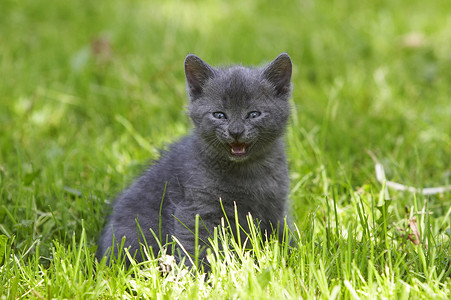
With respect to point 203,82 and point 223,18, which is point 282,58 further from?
point 223,18

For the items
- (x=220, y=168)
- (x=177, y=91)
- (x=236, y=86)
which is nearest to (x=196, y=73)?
Answer: (x=236, y=86)

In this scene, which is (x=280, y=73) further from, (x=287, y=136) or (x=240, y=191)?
(x=287, y=136)

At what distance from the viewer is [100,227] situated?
3129 millimetres

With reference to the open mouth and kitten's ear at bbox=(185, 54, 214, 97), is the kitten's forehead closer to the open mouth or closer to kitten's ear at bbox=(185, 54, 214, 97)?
kitten's ear at bbox=(185, 54, 214, 97)

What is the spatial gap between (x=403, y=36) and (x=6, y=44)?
455cm

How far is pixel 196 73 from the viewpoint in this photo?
2922 mm

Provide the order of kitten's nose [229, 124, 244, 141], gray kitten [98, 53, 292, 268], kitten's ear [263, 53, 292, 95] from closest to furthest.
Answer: kitten's nose [229, 124, 244, 141]
gray kitten [98, 53, 292, 268]
kitten's ear [263, 53, 292, 95]

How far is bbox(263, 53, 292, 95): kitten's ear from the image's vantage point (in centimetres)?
287

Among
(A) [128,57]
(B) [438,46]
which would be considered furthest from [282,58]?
(B) [438,46]

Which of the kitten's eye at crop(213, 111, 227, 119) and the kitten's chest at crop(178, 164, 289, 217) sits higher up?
the kitten's eye at crop(213, 111, 227, 119)

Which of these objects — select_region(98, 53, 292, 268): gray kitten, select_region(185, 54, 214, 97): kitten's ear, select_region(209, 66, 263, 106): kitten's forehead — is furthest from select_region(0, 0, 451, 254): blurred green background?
select_region(185, 54, 214, 97): kitten's ear

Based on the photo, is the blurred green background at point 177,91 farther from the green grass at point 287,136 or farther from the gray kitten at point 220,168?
the gray kitten at point 220,168

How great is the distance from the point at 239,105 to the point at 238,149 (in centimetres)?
23

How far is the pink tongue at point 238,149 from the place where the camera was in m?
2.72
